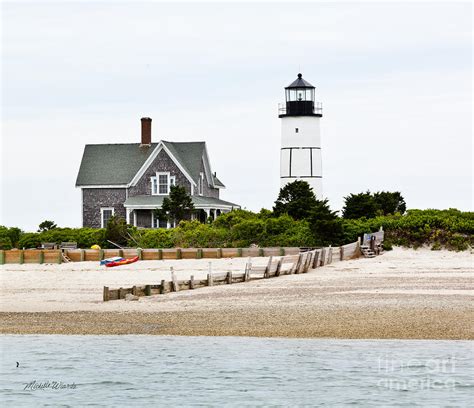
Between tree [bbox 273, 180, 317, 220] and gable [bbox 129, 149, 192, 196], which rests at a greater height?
gable [bbox 129, 149, 192, 196]

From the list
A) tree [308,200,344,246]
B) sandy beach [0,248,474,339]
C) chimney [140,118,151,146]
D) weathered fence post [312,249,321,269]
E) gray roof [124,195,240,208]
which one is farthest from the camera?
chimney [140,118,151,146]

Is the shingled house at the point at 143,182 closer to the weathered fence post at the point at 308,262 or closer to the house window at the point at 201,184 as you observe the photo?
the house window at the point at 201,184

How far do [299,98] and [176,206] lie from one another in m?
13.0

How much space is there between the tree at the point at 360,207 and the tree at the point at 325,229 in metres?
8.75

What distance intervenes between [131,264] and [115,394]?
27.5m

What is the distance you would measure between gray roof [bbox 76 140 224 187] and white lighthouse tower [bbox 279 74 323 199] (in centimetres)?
523

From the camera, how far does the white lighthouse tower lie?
66.5m

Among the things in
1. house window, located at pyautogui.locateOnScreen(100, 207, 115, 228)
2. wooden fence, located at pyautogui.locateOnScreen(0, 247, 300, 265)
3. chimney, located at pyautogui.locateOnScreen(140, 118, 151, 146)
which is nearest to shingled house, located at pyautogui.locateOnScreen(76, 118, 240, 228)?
house window, located at pyautogui.locateOnScreen(100, 207, 115, 228)

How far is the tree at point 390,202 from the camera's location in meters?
66.1

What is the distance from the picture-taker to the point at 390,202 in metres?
66.6

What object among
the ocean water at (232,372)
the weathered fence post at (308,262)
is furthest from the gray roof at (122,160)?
the ocean water at (232,372)

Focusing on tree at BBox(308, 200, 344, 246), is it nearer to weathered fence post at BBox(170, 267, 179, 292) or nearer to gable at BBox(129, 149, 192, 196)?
gable at BBox(129, 149, 192, 196)

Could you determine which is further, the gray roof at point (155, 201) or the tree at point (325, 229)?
the gray roof at point (155, 201)

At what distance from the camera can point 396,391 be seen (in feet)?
63.5
